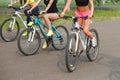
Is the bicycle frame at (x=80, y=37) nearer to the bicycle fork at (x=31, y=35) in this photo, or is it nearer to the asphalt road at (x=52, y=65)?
the asphalt road at (x=52, y=65)

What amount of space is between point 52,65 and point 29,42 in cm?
137

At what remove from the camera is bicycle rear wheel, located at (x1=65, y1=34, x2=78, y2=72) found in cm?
811

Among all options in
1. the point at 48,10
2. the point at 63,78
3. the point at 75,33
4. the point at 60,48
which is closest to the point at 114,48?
the point at 60,48

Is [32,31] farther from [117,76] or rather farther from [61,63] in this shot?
[117,76]

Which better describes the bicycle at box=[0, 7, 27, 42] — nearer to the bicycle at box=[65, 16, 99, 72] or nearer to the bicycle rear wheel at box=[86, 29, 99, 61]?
A: the bicycle rear wheel at box=[86, 29, 99, 61]

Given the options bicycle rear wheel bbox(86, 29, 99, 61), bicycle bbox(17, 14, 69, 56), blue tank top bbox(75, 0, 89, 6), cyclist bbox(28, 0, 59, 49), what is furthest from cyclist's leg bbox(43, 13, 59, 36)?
blue tank top bbox(75, 0, 89, 6)

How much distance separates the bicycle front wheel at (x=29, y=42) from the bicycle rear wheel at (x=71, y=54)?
1.82 meters

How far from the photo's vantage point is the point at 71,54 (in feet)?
27.2

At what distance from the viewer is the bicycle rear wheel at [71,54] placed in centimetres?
811

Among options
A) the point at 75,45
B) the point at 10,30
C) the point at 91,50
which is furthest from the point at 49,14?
the point at 10,30

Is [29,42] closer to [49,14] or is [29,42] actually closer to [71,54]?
[49,14]

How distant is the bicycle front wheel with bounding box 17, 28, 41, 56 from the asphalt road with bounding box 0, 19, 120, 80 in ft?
0.51

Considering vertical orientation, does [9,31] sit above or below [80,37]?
below

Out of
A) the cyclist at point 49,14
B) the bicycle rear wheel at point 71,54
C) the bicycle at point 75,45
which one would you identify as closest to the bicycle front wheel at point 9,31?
the cyclist at point 49,14
